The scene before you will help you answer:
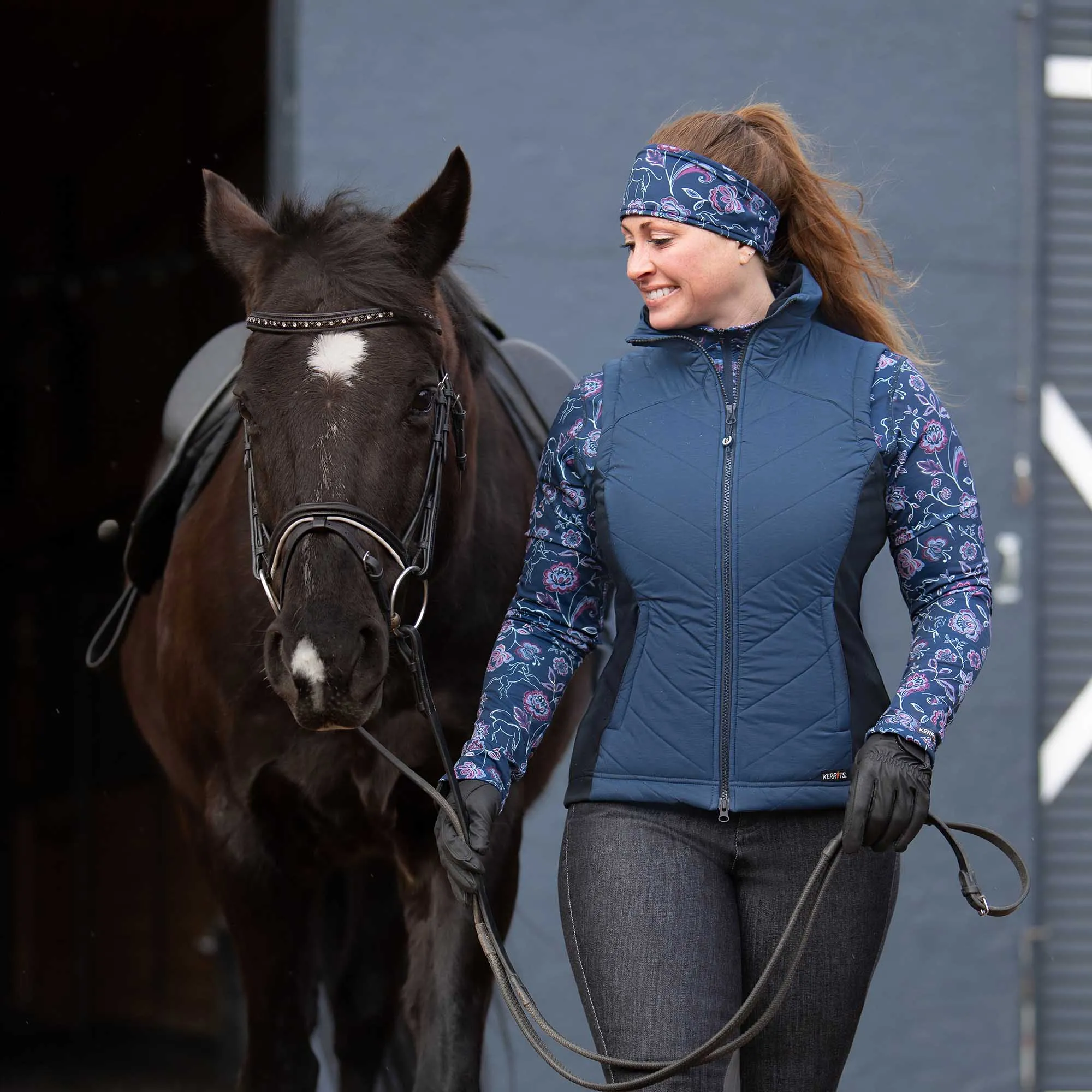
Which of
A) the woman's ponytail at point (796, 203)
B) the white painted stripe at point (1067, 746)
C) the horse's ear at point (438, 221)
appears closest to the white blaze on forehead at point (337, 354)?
the horse's ear at point (438, 221)

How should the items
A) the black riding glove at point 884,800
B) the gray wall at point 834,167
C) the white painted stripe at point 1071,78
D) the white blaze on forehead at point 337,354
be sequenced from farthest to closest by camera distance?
the white painted stripe at point 1071,78, the gray wall at point 834,167, the white blaze on forehead at point 337,354, the black riding glove at point 884,800

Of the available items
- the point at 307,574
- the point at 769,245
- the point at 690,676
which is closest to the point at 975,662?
the point at 690,676

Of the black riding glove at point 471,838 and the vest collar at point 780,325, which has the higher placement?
the vest collar at point 780,325

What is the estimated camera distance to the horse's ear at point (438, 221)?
8.98ft

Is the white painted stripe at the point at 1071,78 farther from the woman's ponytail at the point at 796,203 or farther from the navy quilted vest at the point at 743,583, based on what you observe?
the navy quilted vest at the point at 743,583

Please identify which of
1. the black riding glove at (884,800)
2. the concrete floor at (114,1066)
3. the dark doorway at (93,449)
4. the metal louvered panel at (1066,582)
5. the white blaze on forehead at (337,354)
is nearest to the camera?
the black riding glove at (884,800)

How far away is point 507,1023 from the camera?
485 centimetres

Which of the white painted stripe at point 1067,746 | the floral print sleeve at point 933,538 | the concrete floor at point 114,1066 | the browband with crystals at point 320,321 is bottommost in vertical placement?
the concrete floor at point 114,1066

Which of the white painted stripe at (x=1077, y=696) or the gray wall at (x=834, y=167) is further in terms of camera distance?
the white painted stripe at (x=1077, y=696)

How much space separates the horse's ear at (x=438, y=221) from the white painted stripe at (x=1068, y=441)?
115 inches

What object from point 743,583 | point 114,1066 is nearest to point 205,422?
point 743,583

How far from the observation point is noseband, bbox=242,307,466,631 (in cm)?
235

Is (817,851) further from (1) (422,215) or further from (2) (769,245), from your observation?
(1) (422,215)

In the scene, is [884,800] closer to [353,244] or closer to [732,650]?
[732,650]
